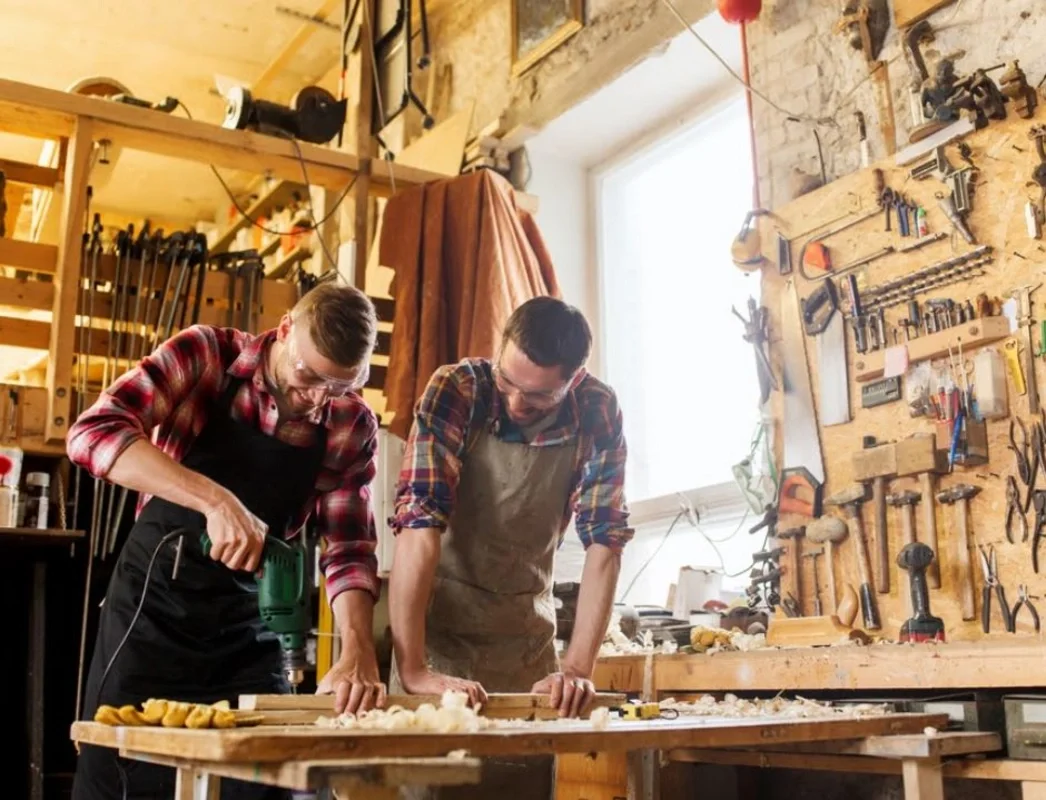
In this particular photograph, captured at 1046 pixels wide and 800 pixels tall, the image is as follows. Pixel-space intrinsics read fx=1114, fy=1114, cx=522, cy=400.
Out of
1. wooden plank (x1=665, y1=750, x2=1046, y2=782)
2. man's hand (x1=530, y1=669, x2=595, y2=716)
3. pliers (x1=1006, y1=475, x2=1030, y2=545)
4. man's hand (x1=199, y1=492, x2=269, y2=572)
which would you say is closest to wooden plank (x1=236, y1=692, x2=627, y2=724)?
man's hand (x1=530, y1=669, x2=595, y2=716)

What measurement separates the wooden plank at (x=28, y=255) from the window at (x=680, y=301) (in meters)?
2.15

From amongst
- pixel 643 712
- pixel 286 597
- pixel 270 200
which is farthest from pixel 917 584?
pixel 270 200

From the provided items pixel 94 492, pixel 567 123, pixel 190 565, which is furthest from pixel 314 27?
pixel 190 565

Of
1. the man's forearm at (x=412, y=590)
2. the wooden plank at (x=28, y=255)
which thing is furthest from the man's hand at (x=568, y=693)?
the wooden plank at (x=28, y=255)

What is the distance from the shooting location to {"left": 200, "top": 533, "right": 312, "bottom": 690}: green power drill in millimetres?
2094

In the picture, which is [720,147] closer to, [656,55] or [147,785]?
[656,55]

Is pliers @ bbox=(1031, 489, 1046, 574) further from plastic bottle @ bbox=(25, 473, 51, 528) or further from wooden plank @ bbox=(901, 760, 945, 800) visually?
plastic bottle @ bbox=(25, 473, 51, 528)

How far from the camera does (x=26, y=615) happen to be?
4043mm

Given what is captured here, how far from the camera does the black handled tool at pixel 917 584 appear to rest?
2561mm

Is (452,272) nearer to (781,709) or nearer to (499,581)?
(499,581)

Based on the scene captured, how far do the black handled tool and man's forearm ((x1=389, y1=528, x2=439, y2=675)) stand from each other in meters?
1.13

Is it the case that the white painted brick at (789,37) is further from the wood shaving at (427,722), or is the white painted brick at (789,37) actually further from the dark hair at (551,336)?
the wood shaving at (427,722)

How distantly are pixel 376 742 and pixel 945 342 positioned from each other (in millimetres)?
1896

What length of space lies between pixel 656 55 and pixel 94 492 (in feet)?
8.42
